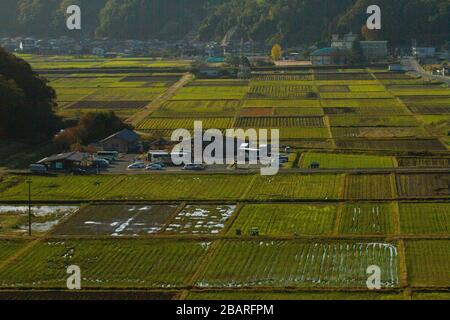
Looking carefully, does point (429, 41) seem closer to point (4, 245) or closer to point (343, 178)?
point (343, 178)

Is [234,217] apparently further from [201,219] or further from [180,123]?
[180,123]

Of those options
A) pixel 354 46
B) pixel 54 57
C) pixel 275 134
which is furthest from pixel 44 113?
pixel 54 57

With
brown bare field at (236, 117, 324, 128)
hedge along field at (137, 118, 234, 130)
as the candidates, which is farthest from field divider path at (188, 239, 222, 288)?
brown bare field at (236, 117, 324, 128)

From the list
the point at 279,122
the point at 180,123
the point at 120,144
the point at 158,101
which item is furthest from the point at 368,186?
the point at 158,101

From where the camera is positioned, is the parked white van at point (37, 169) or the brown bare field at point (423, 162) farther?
the brown bare field at point (423, 162)

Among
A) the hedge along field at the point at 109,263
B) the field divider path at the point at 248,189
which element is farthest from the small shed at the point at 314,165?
the hedge along field at the point at 109,263

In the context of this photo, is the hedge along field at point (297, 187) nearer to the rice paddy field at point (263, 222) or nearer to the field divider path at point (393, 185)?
the rice paddy field at point (263, 222)

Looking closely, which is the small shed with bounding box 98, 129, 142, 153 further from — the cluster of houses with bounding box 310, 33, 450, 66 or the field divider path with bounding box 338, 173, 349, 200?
the cluster of houses with bounding box 310, 33, 450, 66
